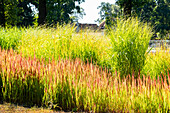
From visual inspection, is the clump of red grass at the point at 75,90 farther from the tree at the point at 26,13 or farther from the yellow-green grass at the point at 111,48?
the tree at the point at 26,13

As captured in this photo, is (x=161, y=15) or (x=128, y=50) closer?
(x=128, y=50)

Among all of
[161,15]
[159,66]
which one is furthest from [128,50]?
[161,15]

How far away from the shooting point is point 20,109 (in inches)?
179

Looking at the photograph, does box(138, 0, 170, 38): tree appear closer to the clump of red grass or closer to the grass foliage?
the grass foliage

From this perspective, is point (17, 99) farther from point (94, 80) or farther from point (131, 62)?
point (131, 62)

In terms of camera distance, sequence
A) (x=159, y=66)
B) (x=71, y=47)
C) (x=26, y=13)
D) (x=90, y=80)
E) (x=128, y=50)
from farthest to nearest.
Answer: (x=26, y=13) → (x=71, y=47) → (x=159, y=66) → (x=128, y=50) → (x=90, y=80)

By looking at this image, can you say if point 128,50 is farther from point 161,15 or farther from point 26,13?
point 161,15

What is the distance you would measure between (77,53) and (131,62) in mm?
1790

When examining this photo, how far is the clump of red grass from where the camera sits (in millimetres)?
4250

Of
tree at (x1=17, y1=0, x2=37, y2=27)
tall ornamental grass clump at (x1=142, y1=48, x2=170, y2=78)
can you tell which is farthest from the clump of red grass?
tree at (x1=17, y1=0, x2=37, y2=27)

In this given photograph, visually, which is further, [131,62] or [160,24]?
[160,24]

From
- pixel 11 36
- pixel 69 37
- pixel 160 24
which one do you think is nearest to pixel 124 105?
pixel 69 37

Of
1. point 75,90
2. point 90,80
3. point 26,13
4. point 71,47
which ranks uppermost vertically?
point 26,13

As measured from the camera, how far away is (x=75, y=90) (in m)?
4.64
